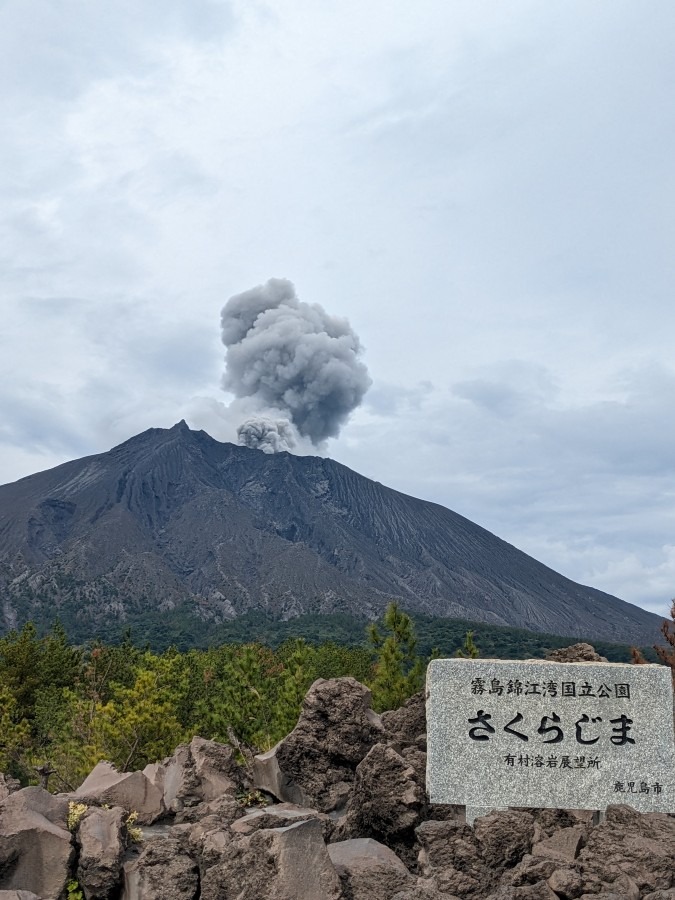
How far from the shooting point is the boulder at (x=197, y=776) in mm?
8422

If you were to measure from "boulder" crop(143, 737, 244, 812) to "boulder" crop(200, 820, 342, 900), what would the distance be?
2.38 metres

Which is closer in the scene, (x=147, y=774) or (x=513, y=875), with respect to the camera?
(x=513, y=875)

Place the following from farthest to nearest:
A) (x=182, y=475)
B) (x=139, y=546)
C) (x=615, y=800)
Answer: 1. (x=182, y=475)
2. (x=139, y=546)
3. (x=615, y=800)

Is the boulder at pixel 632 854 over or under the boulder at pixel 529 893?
over

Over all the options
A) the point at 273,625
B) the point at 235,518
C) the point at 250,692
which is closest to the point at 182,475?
the point at 235,518

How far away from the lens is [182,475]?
149750mm

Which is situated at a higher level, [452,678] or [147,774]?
[452,678]

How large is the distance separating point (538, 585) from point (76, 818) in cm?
13682

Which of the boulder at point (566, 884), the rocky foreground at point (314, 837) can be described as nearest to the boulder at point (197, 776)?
the rocky foreground at point (314, 837)

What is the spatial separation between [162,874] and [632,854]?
3.59 m

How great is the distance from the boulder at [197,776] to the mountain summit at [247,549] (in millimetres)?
90247

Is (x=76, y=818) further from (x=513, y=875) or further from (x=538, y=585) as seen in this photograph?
(x=538, y=585)

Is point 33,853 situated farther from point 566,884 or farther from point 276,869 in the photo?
point 566,884

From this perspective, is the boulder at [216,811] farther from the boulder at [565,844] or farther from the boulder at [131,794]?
the boulder at [565,844]
